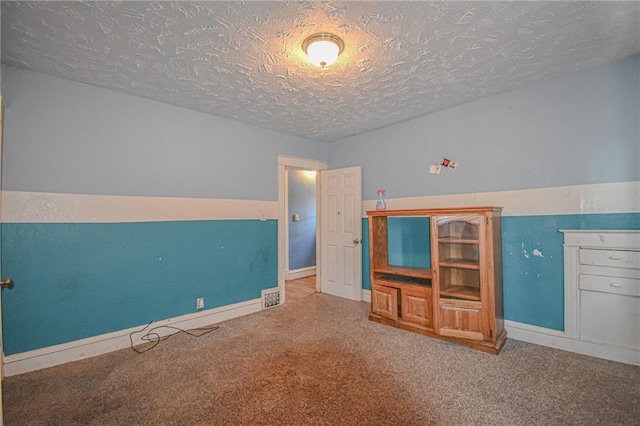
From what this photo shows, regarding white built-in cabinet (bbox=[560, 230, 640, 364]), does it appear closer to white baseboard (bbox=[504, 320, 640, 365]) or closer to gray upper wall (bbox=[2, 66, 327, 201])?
white baseboard (bbox=[504, 320, 640, 365])

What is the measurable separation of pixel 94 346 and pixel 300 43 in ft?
10.2

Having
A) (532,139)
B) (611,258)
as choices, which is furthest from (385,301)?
(532,139)

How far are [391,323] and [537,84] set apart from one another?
2.81 m

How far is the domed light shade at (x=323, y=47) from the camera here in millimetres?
1929

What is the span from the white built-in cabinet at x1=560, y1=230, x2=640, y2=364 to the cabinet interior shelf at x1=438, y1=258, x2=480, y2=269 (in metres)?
0.74

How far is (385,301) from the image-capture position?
10.6ft

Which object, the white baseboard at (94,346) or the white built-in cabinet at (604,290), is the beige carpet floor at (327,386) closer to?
the white baseboard at (94,346)

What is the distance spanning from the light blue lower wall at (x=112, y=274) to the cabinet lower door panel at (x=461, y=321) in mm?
2292

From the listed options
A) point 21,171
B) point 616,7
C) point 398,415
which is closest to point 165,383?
point 398,415

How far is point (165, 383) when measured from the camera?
6.99 feet

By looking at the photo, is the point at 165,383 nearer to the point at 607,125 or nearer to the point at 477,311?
the point at 477,311

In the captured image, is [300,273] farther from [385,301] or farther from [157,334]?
[157,334]

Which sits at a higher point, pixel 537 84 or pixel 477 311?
pixel 537 84

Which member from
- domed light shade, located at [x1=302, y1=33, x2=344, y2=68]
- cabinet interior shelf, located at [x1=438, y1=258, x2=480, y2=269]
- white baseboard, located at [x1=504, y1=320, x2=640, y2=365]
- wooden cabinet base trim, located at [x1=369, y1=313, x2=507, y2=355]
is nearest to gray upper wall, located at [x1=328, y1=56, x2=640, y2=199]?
cabinet interior shelf, located at [x1=438, y1=258, x2=480, y2=269]
